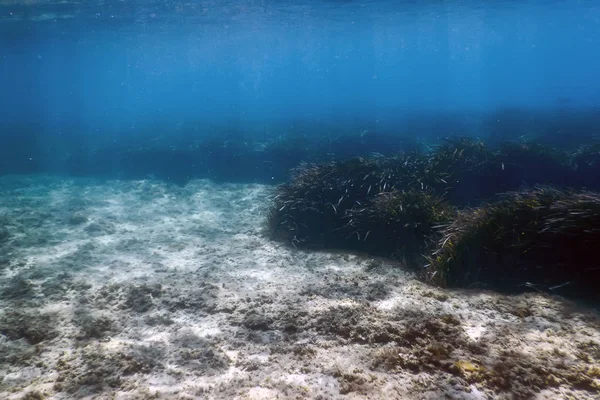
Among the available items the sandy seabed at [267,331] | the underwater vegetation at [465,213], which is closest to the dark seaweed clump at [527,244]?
the underwater vegetation at [465,213]

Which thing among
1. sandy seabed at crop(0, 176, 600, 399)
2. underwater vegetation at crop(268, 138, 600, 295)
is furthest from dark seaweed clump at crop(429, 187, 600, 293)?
sandy seabed at crop(0, 176, 600, 399)

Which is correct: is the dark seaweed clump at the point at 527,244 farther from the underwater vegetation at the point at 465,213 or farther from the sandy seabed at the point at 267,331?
the sandy seabed at the point at 267,331

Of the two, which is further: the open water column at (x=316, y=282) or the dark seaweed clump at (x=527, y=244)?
the dark seaweed clump at (x=527, y=244)

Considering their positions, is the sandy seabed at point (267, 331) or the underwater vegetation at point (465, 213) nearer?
the sandy seabed at point (267, 331)

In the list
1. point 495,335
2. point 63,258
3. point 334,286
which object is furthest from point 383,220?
point 63,258

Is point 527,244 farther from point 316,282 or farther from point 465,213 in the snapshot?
point 316,282

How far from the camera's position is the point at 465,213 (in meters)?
7.00

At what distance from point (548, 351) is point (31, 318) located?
7.17 metres

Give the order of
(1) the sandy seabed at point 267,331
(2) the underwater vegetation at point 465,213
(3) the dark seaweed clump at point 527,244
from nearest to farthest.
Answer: (1) the sandy seabed at point 267,331 → (3) the dark seaweed clump at point 527,244 → (2) the underwater vegetation at point 465,213

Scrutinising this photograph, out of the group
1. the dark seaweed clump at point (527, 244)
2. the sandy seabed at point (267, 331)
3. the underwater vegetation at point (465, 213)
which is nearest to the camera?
the sandy seabed at point (267, 331)

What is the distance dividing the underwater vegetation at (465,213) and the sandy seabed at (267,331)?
0.70m

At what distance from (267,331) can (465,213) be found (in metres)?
4.70

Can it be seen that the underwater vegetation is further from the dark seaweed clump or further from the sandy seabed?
the sandy seabed

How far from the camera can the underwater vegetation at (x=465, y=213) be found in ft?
17.1
